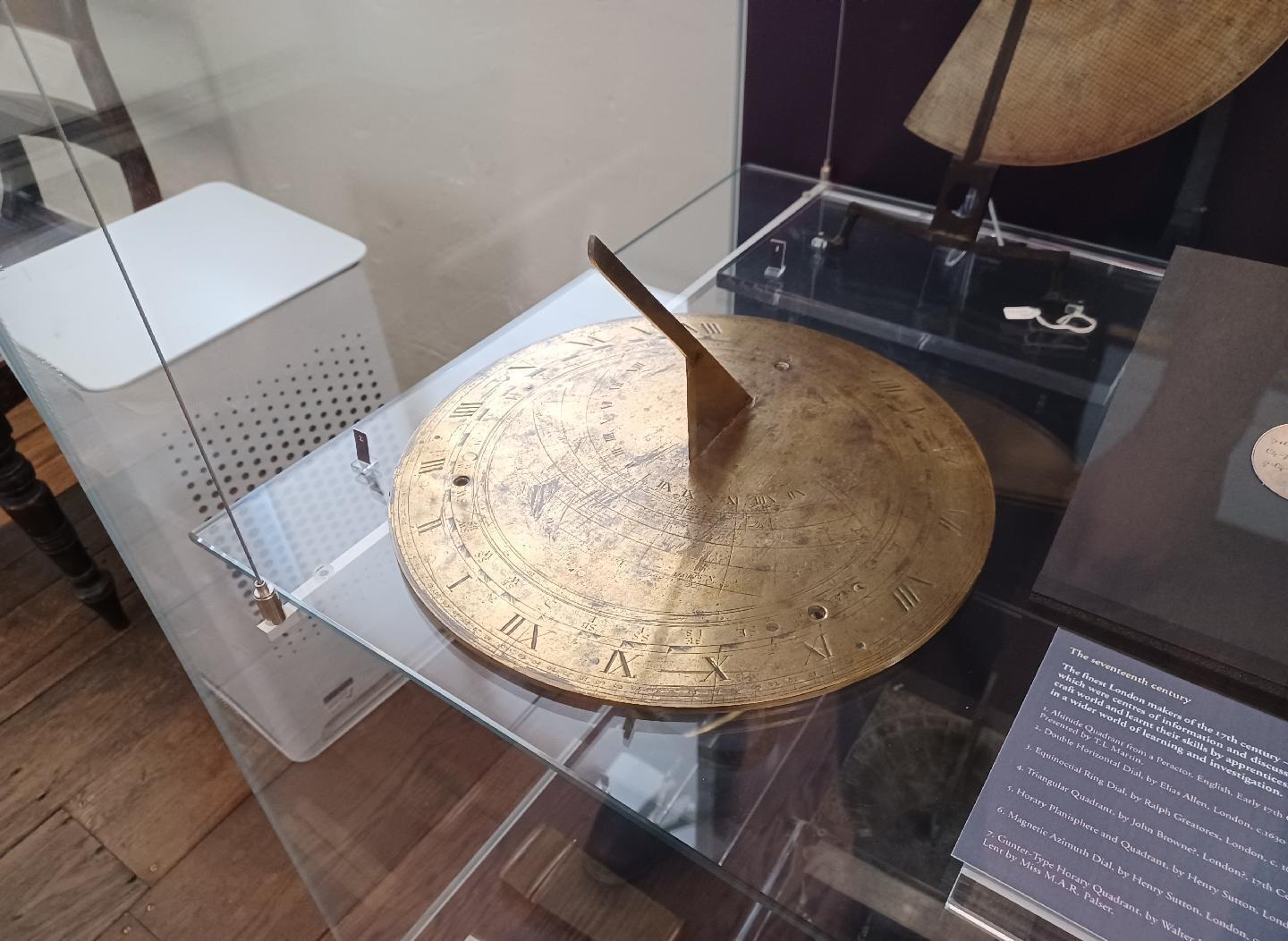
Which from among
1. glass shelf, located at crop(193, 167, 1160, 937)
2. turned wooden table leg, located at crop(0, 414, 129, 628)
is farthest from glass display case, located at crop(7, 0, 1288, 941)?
turned wooden table leg, located at crop(0, 414, 129, 628)

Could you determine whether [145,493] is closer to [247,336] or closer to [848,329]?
[247,336]

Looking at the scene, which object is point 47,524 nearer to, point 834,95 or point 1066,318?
point 834,95

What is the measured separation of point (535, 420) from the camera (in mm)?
952

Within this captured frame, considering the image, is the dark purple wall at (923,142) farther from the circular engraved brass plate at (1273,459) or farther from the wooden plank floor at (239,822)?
the wooden plank floor at (239,822)

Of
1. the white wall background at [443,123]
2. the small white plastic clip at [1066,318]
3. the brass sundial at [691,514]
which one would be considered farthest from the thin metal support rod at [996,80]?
the white wall background at [443,123]

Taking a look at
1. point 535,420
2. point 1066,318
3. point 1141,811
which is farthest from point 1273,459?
point 535,420

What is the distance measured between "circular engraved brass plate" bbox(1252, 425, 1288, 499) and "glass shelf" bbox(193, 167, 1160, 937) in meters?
0.15

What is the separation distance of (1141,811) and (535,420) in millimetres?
614

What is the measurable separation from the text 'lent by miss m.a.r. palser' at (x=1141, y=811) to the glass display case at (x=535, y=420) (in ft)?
0.09

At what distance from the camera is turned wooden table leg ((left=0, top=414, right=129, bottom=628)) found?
5.00 ft

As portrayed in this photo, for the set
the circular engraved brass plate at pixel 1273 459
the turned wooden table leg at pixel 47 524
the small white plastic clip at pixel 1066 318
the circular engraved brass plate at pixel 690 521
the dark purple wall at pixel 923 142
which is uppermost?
the dark purple wall at pixel 923 142

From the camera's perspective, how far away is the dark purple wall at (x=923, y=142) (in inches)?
41.7

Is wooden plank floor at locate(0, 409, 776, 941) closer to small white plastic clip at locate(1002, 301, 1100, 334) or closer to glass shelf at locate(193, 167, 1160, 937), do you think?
glass shelf at locate(193, 167, 1160, 937)

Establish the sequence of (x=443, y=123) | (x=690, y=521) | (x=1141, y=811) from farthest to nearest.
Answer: (x=443, y=123), (x=690, y=521), (x=1141, y=811)
